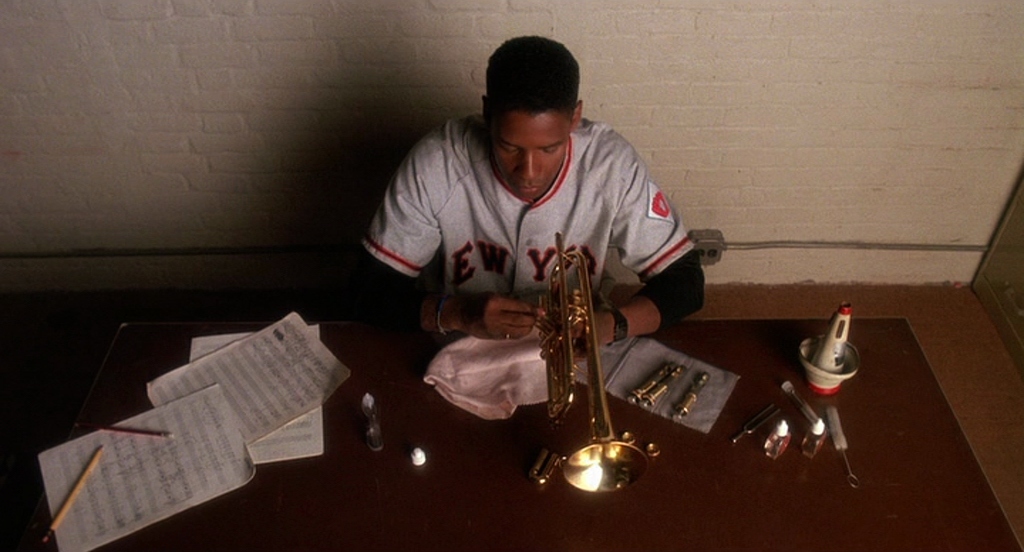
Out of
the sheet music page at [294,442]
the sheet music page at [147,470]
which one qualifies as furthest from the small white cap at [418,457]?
the sheet music page at [147,470]

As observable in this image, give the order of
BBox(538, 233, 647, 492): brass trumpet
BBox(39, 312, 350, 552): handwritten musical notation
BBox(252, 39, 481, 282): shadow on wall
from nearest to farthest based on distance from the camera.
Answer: BBox(538, 233, 647, 492): brass trumpet
BBox(39, 312, 350, 552): handwritten musical notation
BBox(252, 39, 481, 282): shadow on wall

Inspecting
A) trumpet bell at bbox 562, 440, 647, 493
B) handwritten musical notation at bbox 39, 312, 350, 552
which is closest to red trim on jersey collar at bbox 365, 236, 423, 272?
handwritten musical notation at bbox 39, 312, 350, 552

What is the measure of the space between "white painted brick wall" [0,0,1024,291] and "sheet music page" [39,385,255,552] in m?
1.35

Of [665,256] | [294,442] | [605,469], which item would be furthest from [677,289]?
[294,442]

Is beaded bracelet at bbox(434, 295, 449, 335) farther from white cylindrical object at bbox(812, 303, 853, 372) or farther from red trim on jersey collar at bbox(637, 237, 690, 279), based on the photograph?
white cylindrical object at bbox(812, 303, 853, 372)

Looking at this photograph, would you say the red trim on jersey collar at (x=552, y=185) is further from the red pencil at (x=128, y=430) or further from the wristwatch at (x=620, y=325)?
the red pencil at (x=128, y=430)

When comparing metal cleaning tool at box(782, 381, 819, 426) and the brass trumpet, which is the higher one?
the brass trumpet

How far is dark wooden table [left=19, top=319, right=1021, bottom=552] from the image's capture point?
152 centimetres

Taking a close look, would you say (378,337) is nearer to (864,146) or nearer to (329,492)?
(329,492)

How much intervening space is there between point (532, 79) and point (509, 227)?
480 millimetres

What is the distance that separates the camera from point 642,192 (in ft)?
6.88

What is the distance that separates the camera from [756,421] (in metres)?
1.73

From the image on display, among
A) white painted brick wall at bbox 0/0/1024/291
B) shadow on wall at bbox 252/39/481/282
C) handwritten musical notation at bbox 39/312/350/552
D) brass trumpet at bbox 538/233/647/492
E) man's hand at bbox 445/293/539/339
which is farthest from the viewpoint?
shadow on wall at bbox 252/39/481/282

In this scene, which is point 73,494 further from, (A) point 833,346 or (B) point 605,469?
(A) point 833,346
